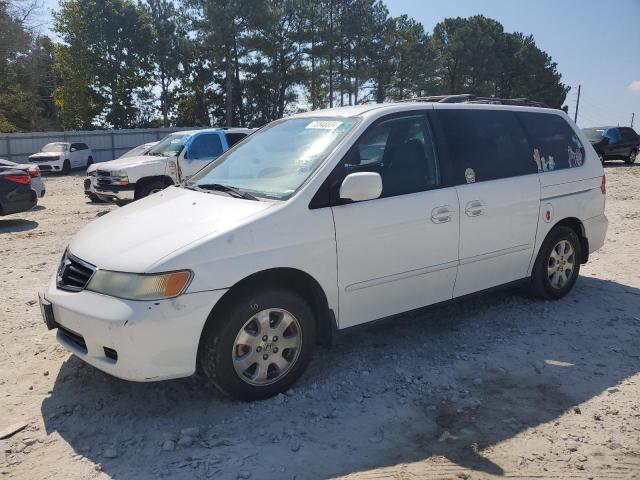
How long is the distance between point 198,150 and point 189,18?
102 ft

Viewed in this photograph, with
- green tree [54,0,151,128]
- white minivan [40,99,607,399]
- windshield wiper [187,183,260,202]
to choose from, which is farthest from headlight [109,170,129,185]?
green tree [54,0,151,128]

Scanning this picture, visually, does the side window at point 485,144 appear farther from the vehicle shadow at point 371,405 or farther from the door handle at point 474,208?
the vehicle shadow at point 371,405

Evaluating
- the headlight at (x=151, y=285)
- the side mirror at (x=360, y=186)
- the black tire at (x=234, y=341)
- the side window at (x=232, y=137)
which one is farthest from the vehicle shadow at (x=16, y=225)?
the side mirror at (x=360, y=186)

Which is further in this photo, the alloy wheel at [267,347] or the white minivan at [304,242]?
the alloy wheel at [267,347]

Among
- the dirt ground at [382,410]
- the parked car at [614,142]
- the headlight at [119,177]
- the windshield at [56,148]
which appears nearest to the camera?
the dirt ground at [382,410]

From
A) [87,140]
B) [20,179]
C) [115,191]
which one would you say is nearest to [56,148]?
[87,140]

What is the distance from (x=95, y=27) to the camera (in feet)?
131

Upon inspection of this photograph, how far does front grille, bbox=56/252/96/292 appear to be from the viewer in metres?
3.41

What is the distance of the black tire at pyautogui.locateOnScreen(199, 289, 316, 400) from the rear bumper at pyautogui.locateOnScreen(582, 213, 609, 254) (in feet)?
11.1

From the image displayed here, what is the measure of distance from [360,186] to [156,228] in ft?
4.39

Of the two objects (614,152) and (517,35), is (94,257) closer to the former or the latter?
(614,152)

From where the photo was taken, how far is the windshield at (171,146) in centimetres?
1254

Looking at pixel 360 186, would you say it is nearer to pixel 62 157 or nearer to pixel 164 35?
pixel 62 157

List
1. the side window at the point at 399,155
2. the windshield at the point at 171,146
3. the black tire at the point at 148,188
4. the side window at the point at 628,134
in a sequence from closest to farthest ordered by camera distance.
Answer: the side window at the point at 399,155 < the black tire at the point at 148,188 < the windshield at the point at 171,146 < the side window at the point at 628,134
